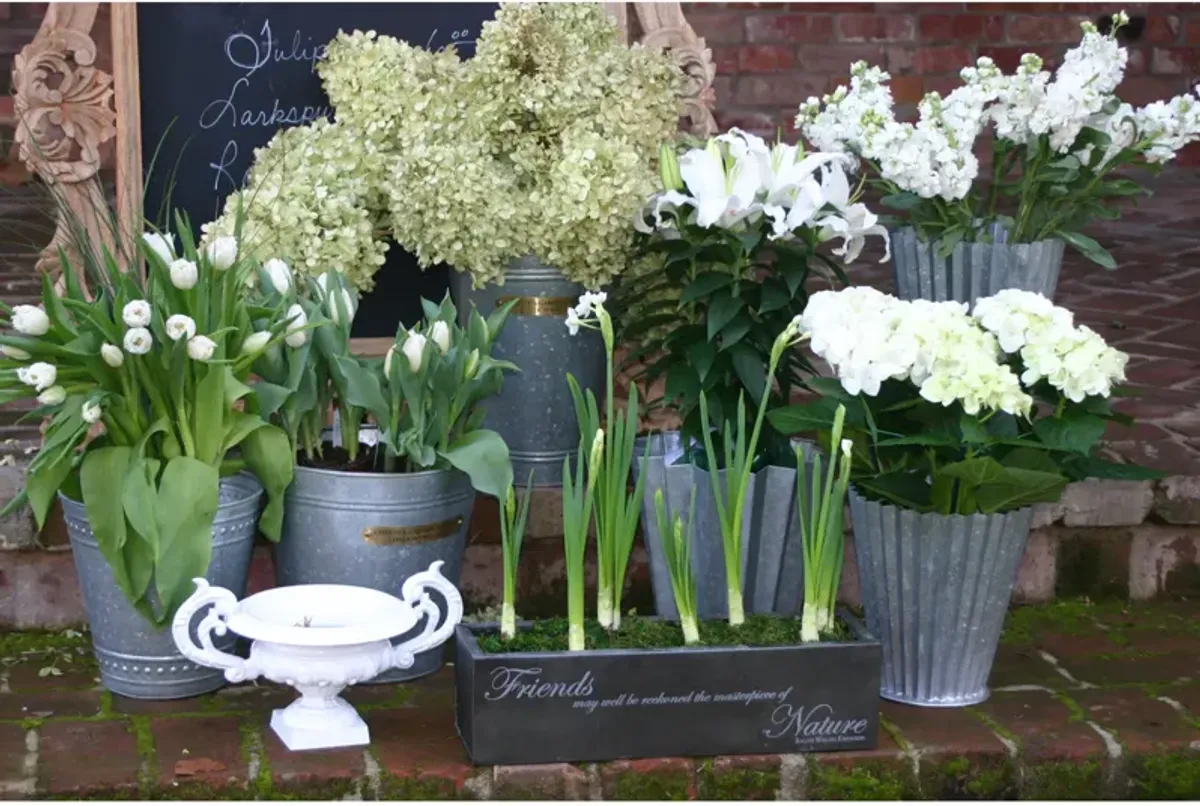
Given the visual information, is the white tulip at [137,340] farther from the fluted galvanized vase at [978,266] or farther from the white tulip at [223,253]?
the fluted galvanized vase at [978,266]

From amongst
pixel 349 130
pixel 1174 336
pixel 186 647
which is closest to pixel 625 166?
pixel 349 130

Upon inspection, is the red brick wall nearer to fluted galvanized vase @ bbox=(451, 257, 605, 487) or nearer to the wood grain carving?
fluted galvanized vase @ bbox=(451, 257, 605, 487)

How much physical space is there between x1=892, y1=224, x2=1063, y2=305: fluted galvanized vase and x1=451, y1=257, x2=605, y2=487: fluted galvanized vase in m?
0.62

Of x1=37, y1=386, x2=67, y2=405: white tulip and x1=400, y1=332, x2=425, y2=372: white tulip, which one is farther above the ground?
x1=400, y1=332, x2=425, y2=372: white tulip

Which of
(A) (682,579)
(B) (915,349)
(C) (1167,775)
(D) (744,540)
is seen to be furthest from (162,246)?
(C) (1167,775)

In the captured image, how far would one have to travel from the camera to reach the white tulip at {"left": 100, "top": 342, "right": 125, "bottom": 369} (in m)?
2.46

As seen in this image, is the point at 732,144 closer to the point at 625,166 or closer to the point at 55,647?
the point at 625,166

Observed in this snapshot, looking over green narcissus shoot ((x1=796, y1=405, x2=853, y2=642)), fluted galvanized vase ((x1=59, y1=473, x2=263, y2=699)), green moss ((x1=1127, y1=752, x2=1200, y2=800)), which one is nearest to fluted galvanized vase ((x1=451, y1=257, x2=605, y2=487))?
fluted galvanized vase ((x1=59, y1=473, x2=263, y2=699))

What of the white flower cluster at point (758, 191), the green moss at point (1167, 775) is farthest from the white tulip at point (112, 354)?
the green moss at point (1167, 775)

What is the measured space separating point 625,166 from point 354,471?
0.70 meters

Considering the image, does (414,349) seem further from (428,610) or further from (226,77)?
(226,77)

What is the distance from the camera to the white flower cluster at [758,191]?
273 cm

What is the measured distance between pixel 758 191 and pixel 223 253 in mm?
881

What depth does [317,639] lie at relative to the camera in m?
2.38
